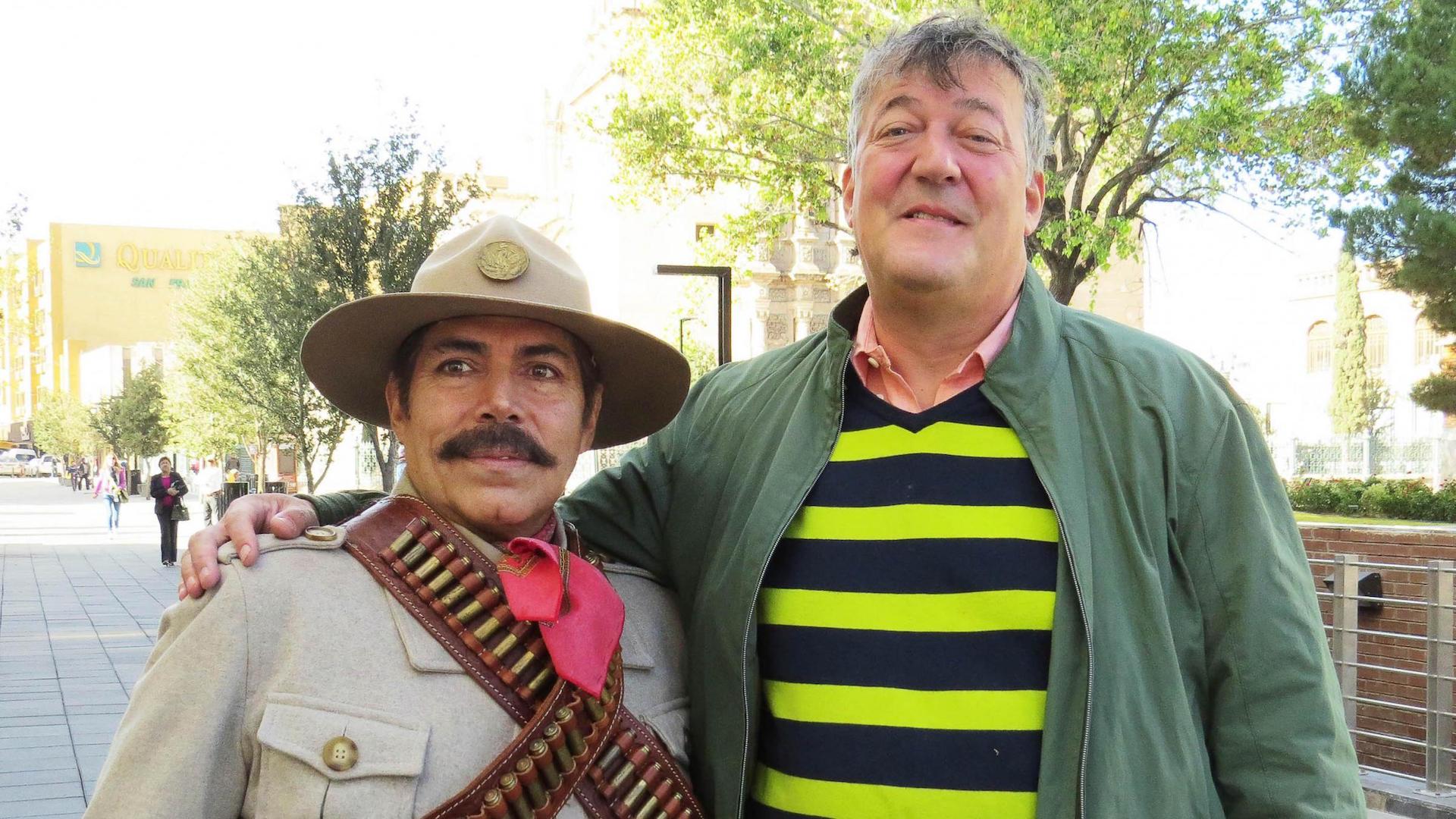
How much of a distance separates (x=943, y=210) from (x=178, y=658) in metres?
1.70

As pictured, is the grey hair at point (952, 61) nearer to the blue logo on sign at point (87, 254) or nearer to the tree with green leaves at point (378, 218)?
the tree with green leaves at point (378, 218)

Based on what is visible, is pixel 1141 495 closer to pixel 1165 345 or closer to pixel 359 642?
pixel 1165 345

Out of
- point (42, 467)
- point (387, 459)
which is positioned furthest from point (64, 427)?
point (387, 459)

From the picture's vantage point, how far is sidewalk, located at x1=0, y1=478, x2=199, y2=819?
743 centimetres

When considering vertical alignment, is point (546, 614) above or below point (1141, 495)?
below

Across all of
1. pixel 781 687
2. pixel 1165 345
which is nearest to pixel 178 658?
pixel 781 687

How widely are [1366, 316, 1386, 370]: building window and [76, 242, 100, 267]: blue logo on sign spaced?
9384 cm

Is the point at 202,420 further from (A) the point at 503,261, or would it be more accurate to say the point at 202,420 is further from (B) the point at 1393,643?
(A) the point at 503,261

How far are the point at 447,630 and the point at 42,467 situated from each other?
9938 centimetres

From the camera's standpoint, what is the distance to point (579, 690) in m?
2.51

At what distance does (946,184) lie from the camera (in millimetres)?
2639

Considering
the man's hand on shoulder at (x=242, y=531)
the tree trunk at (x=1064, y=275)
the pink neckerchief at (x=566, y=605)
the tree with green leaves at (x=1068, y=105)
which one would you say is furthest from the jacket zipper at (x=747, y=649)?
the tree trunk at (x=1064, y=275)

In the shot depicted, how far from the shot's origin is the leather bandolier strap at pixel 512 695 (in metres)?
2.38

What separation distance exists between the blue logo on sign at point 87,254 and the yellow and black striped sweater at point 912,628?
11484 cm
